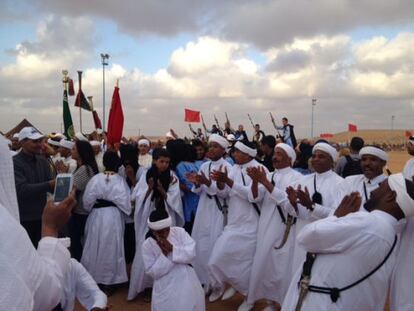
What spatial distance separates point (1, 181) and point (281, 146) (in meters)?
4.23

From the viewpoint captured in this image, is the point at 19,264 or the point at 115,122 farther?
the point at 115,122

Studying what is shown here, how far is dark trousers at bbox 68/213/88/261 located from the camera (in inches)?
251

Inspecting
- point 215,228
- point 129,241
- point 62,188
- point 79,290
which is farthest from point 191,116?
point 62,188

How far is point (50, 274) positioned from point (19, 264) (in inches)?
12.1

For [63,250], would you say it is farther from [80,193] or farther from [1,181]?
[80,193]

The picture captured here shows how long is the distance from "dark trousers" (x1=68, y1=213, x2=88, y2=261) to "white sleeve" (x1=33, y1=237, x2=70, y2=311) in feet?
13.8

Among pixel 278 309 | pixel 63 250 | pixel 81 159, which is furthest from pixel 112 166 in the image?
pixel 63 250

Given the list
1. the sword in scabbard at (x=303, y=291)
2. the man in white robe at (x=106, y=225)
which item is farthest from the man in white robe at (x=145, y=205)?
the sword in scabbard at (x=303, y=291)

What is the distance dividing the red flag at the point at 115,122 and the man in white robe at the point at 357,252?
6444mm

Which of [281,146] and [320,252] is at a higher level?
[281,146]

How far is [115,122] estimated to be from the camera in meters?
8.76

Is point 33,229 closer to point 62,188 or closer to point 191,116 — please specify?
point 62,188

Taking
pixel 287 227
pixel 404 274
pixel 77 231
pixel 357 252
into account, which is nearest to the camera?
pixel 357 252

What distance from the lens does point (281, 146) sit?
5629 millimetres
